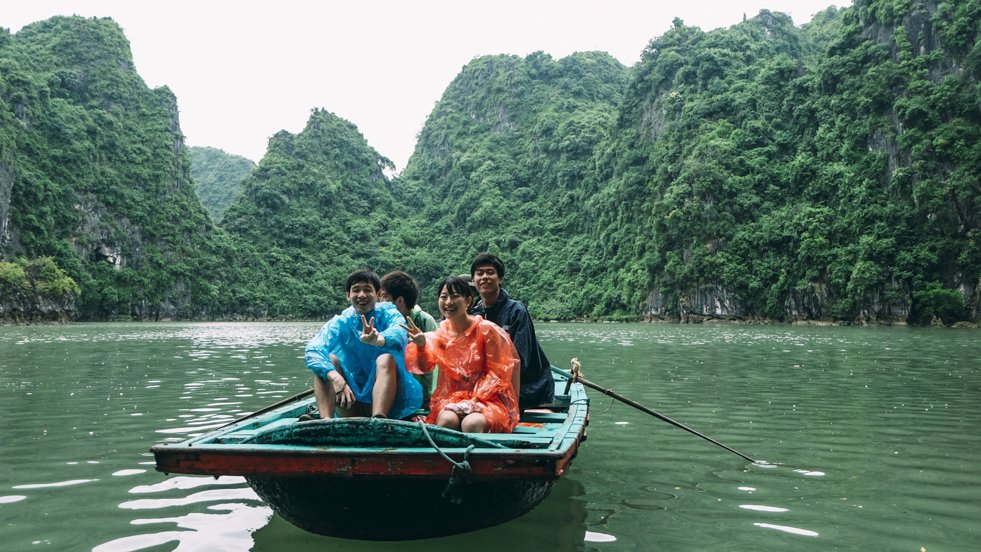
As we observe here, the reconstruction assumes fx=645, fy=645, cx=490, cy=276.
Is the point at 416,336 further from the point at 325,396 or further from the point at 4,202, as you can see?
the point at 4,202

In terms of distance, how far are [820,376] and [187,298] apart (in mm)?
66507

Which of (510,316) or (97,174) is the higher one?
(97,174)

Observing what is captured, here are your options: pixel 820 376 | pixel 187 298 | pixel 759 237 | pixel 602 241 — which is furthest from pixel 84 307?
pixel 820 376

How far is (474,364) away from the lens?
4.07m

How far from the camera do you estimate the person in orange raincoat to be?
12.9 ft

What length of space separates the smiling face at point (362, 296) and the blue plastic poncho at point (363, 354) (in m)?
0.05

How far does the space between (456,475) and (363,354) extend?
5.00 ft

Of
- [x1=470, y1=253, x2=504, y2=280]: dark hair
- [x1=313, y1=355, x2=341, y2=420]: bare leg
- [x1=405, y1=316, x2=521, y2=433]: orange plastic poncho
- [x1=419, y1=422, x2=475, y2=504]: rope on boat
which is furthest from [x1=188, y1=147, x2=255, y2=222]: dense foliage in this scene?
[x1=419, y1=422, x2=475, y2=504]: rope on boat

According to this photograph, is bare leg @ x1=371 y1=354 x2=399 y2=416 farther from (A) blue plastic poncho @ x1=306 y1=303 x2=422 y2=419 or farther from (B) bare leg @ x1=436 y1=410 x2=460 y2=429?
→ (B) bare leg @ x1=436 y1=410 x2=460 y2=429

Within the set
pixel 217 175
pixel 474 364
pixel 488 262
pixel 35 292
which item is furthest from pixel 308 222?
pixel 474 364

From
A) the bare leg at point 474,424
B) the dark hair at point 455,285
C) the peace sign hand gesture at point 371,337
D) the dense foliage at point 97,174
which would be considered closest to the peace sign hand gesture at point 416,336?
the peace sign hand gesture at point 371,337

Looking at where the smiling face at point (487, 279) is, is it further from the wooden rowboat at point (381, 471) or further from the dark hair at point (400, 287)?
the wooden rowboat at point (381, 471)

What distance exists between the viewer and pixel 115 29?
76.9m

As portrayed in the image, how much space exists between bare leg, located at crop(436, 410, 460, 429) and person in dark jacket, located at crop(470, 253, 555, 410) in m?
0.91
